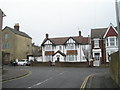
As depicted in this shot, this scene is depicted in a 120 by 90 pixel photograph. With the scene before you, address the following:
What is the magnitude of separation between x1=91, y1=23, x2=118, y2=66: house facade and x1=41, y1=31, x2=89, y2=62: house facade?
29.4 ft

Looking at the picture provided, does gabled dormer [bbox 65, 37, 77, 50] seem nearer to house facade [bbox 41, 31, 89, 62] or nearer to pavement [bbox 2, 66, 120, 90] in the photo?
house facade [bbox 41, 31, 89, 62]

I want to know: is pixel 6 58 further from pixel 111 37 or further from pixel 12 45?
pixel 111 37

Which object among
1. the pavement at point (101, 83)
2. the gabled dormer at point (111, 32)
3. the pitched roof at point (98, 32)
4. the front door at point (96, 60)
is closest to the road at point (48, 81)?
the pavement at point (101, 83)

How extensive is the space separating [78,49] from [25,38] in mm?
20201

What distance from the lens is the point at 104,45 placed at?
42.9m

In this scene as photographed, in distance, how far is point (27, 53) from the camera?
63.4 meters

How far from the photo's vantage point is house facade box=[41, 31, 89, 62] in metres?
52.2

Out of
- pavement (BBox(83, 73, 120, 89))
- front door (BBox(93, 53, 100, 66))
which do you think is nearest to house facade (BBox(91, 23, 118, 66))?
front door (BBox(93, 53, 100, 66))

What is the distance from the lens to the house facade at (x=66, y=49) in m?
52.2

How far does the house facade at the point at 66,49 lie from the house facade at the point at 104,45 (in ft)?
29.4

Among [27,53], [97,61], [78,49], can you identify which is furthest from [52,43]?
[97,61]

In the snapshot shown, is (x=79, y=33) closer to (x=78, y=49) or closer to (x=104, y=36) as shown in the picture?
(x=78, y=49)

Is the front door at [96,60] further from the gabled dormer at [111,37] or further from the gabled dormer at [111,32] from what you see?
the gabled dormer at [111,32]

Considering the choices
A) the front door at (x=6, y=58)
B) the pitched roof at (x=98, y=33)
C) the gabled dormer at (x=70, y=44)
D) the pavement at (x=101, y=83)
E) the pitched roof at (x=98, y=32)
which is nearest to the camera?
the pavement at (x=101, y=83)
